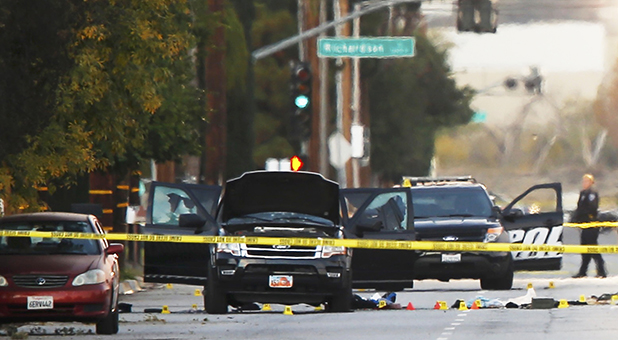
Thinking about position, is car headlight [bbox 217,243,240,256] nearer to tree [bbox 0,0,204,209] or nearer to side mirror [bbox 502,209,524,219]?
tree [bbox 0,0,204,209]

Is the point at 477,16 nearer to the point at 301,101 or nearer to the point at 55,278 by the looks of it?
the point at 301,101

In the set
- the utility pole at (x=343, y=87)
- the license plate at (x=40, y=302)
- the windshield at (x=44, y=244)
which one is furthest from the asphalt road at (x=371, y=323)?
the utility pole at (x=343, y=87)

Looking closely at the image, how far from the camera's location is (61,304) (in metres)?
18.4

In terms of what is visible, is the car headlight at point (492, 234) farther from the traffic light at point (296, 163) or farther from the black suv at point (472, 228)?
the traffic light at point (296, 163)

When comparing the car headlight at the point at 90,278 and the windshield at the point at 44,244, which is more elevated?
the windshield at the point at 44,244

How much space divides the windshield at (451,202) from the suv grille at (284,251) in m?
6.05

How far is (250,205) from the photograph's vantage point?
21.8 metres

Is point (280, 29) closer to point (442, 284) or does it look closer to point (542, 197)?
point (442, 284)

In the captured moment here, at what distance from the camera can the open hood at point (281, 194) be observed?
2175 centimetres

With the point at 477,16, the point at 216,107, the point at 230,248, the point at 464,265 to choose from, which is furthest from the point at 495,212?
the point at 216,107

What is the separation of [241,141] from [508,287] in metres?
17.6

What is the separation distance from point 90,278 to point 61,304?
48cm

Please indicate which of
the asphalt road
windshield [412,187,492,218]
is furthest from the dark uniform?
the asphalt road

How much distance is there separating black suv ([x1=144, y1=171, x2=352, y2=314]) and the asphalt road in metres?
0.37
